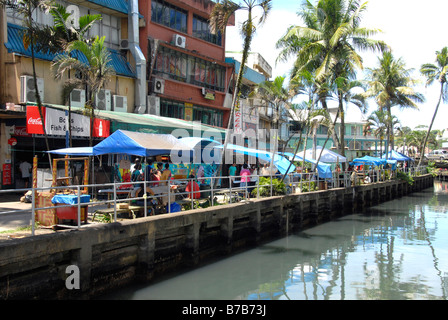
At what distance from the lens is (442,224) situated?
936 inches

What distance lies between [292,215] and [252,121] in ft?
56.1

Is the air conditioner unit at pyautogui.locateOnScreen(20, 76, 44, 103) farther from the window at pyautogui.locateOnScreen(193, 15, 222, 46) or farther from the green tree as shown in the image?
the window at pyautogui.locateOnScreen(193, 15, 222, 46)

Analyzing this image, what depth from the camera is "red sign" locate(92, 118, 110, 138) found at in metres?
18.8

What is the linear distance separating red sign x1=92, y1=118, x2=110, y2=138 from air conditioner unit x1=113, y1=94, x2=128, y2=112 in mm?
4351

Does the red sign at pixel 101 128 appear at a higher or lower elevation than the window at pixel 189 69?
lower

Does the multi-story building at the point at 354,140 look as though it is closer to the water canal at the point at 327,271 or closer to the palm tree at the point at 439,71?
the palm tree at the point at 439,71

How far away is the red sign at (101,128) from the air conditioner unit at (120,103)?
435 cm

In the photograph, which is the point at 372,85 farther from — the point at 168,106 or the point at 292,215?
the point at 292,215

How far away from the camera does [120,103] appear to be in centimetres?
2345

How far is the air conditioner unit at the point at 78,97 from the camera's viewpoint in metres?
21.0

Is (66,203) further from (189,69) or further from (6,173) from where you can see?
(189,69)

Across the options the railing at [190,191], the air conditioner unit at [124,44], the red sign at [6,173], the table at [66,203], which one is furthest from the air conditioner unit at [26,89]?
the table at [66,203]
